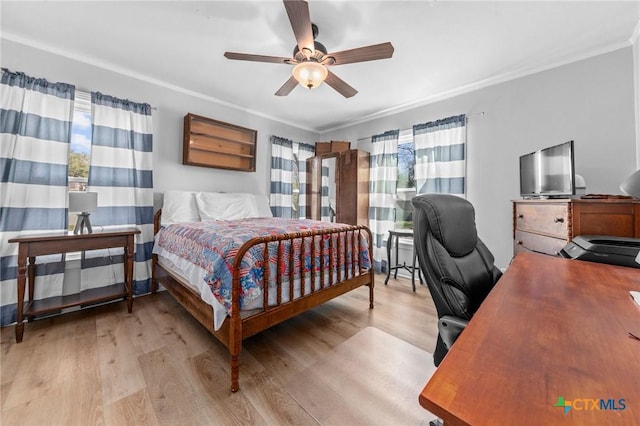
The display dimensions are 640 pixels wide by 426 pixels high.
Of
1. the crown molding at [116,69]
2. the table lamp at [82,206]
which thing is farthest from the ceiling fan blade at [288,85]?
the table lamp at [82,206]

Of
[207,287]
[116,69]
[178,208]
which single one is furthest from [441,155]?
[116,69]

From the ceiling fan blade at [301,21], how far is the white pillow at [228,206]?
2.11 m

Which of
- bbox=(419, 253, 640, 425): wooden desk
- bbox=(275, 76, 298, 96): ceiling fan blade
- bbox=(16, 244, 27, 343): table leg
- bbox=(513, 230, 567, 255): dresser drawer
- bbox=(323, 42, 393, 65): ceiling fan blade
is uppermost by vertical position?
bbox=(275, 76, 298, 96): ceiling fan blade

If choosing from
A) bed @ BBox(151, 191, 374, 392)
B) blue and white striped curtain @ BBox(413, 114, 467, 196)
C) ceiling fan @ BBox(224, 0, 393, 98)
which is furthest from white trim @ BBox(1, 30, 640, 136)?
ceiling fan @ BBox(224, 0, 393, 98)

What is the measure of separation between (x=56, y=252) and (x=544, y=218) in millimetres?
4047

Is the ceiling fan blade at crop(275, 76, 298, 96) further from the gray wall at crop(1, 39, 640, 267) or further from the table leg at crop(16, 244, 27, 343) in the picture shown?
the table leg at crop(16, 244, 27, 343)

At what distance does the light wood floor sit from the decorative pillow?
1123mm

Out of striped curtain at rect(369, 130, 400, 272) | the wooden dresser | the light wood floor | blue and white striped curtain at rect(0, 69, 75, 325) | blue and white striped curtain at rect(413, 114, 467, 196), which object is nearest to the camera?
the light wood floor

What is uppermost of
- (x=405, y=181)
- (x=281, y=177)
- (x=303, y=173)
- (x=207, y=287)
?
(x=303, y=173)

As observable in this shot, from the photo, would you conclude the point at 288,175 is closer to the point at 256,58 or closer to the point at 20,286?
the point at 256,58

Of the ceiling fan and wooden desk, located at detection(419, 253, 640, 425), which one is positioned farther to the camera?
the ceiling fan

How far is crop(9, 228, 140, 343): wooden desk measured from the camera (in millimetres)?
1901

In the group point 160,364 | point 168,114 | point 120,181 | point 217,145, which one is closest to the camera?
point 160,364

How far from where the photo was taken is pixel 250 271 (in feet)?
5.19
